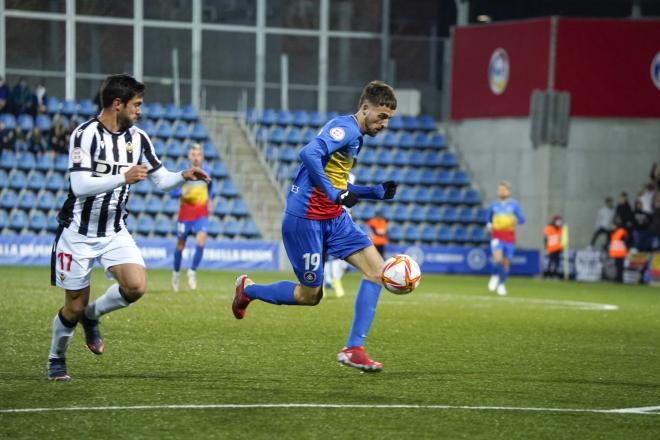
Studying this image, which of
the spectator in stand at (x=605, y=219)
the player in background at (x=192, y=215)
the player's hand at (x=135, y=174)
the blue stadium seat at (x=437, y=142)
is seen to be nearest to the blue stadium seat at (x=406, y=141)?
the blue stadium seat at (x=437, y=142)

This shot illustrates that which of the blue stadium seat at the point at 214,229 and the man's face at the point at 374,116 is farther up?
the man's face at the point at 374,116

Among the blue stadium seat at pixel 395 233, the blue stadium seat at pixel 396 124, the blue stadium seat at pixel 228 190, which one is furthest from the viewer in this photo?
the blue stadium seat at pixel 396 124

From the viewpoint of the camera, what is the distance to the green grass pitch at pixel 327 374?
7.12 metres

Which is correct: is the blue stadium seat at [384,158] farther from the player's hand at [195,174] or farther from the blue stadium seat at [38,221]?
the player's hand at [195,174]

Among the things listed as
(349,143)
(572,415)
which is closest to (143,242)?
(349,143)

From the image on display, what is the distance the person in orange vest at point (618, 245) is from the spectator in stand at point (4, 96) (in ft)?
49.9

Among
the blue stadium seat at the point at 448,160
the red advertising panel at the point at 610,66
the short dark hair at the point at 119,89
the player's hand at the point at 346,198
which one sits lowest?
the blue stadium seat at the point at 448,160

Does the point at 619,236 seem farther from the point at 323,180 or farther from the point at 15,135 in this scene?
the point at 323,180

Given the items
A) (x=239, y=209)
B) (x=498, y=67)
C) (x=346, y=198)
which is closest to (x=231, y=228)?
(x=239, y=209)

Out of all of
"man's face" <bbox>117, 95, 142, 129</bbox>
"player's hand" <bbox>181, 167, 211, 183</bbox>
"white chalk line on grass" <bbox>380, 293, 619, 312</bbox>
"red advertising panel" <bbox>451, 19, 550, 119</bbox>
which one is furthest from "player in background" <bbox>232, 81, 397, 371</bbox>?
"red advertising panel" <bbox>451, 19, 550, 119</bbox>

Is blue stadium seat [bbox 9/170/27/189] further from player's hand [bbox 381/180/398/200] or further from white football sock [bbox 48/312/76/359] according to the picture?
player's hand [bbox 381/180/398/200]

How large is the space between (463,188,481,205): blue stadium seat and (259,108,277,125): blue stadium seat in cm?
568

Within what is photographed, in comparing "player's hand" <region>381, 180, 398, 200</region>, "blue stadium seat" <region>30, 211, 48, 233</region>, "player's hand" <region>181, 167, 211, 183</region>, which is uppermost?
"player's hand" <region>181, 167, 211, 183</region>

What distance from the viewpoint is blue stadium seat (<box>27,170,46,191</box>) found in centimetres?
2908
